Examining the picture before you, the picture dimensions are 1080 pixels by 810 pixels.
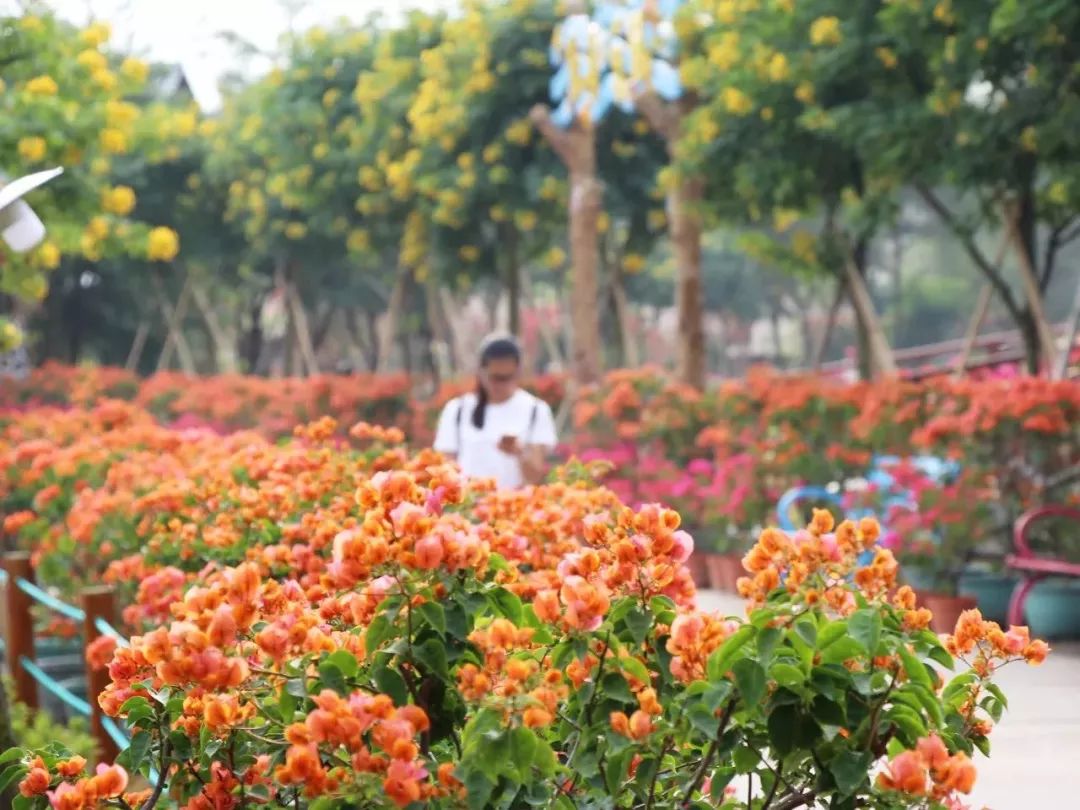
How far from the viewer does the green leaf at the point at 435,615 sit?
7.16ft

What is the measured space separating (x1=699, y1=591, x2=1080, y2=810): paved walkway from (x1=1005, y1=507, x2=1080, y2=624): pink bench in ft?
1.08

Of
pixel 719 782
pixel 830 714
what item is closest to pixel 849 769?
pixel 830 714

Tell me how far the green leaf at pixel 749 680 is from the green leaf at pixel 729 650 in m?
0.03

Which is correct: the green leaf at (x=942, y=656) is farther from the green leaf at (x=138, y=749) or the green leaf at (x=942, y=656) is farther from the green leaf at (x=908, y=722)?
the green leaf at (x=138, y=749)

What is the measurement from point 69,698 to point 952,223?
23.3 feet

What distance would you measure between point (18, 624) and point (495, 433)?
→ 230 centimetres

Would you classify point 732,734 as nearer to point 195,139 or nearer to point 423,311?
point 195,139

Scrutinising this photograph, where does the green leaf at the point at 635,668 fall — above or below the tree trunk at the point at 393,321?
below

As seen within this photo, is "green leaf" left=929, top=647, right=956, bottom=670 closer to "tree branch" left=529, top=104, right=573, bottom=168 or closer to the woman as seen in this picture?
the woman

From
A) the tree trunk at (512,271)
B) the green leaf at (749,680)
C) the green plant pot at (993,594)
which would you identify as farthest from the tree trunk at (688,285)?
the green leaf at (749,680)

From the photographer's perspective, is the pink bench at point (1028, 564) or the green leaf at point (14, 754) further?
the pink bench at point (1028, 564)

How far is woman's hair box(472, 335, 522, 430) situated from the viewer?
6.83 metres

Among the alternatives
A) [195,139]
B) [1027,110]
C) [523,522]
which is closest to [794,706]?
[523,522]

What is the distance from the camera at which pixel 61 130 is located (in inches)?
416
